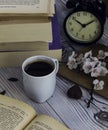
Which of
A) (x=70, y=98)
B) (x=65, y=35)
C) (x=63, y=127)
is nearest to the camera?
(x=63, y=127)

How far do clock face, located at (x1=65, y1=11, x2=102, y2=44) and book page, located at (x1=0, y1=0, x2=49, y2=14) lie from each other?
0.35 feet

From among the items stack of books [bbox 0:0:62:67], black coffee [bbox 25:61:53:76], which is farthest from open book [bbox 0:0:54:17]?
black coffee [bbox 25:61:53:76]

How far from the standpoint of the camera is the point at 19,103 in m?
0.62

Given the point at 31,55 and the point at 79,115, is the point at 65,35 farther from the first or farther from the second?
the point at 79,115

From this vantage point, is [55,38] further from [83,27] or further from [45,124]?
[45,124]

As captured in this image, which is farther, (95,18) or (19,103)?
(95,18)

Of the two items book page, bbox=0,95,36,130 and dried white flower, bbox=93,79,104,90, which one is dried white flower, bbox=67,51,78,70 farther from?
book page, bbox=0,95,36,130

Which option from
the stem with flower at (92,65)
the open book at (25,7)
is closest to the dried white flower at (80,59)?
the stem with flower at (92,65)

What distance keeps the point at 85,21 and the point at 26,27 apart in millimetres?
163

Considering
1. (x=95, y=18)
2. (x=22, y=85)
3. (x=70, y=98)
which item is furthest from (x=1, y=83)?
(x=95, y=18)

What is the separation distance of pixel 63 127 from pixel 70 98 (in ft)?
0.37

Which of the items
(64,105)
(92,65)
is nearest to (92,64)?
(92,65)

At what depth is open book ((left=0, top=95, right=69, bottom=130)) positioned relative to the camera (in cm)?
58

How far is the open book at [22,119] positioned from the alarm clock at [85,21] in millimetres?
258
